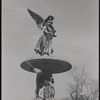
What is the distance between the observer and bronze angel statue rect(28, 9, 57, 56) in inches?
976

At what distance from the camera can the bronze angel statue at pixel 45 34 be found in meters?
24.8

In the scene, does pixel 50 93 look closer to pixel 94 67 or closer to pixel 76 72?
pixel 94 67

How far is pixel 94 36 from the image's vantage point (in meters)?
27.2

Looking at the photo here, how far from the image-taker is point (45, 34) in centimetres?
2523

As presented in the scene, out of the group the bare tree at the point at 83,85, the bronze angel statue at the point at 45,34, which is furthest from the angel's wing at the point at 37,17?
the bare tree at the point at 83,85

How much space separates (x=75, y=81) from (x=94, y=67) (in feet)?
25.3

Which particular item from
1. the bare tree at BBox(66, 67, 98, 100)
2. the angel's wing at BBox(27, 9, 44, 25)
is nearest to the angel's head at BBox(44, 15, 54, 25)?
the angel's wing at BBox(27, 9, 44, 25)

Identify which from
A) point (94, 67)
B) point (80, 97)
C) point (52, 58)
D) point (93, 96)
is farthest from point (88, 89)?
point (52, 58)

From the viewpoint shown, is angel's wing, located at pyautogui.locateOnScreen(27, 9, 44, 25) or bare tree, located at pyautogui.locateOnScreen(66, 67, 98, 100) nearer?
angel's wing, located at pyautogui.locateOnScreen(27, 9, 44, 25)

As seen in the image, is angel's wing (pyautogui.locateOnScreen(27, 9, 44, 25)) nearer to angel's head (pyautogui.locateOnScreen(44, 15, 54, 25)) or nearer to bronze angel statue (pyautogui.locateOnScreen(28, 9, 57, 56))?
bronze angel statue (pyautogui.locateOnScreen(28, 9, 57, 56))

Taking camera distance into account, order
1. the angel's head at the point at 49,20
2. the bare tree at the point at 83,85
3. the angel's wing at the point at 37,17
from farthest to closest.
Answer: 1. the bare tree at the point at 83,85
2. the angel's wing at the point at 37,17
3. the angel's head at the point at 49,20

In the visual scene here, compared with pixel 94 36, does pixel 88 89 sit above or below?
below

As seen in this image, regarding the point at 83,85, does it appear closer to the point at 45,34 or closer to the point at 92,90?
the point at 92,90

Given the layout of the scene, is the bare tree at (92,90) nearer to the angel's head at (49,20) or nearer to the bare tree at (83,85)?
the bare tree at (83,85)
